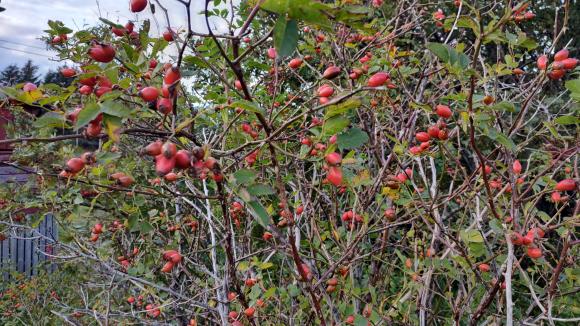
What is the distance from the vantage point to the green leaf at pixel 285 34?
586 mm

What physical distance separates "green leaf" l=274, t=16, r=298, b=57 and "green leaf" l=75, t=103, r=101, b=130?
272 mm

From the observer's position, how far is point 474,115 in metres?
1.01

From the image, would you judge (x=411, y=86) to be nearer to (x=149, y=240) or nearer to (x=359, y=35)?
(x=359, y=35)

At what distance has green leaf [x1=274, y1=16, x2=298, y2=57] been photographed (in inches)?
23.1

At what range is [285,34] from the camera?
1.94ft

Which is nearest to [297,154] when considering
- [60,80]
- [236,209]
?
[236,209]

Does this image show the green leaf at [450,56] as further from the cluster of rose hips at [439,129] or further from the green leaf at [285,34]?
the green leaf at [285,34]

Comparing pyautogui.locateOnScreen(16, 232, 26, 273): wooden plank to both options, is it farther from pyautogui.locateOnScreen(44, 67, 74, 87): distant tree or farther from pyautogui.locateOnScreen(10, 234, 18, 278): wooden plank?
pyautogui.locateOnScreen(44, 67, 74, 87): distant tree

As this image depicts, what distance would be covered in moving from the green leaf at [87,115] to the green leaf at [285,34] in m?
0.27

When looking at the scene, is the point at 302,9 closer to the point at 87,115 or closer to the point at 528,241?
the point at 87,115

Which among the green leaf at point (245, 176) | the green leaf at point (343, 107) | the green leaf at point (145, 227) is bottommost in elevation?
the green leaf at point (145, 227)

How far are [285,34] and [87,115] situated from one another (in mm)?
300

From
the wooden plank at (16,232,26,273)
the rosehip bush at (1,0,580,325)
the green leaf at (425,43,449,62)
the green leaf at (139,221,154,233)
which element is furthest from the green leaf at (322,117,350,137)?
the wooden plank at (16,232,26,273)

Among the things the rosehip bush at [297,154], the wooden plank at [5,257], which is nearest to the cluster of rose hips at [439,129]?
the rosehip bush at [297,154]
